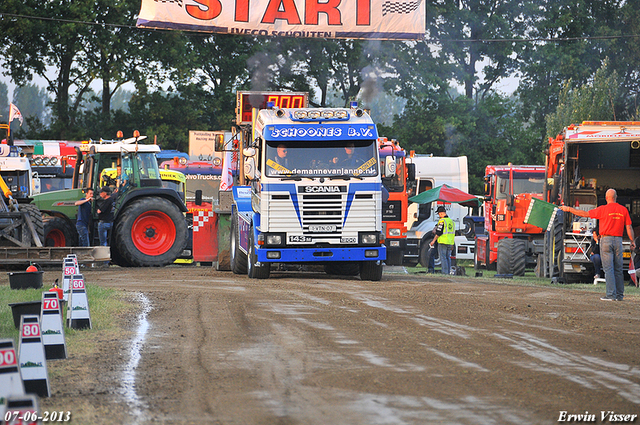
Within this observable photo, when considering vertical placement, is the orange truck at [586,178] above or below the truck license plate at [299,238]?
above

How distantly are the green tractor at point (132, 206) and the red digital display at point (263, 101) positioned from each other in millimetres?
2813

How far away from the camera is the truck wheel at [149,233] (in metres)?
20.3

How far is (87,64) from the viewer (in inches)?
1768

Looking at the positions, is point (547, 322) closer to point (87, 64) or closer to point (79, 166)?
point (79, 166)

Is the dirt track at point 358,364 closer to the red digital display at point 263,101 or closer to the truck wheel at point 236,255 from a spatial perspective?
the truck wheel at point 236,255

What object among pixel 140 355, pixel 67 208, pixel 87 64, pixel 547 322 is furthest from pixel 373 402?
pixel 87 64

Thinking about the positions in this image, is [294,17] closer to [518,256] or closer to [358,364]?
[518,256]

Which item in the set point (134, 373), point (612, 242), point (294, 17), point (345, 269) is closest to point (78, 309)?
point (134, 373)

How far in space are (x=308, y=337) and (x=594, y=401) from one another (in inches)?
144

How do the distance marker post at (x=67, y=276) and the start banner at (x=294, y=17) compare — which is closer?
the distance marker post at (x=67, y=276)

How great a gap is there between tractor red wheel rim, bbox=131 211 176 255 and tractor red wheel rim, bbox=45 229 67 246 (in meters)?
1.73

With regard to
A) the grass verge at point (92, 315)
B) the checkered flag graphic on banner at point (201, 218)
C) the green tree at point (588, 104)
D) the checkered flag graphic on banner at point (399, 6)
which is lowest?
the grass verge at point (92, 315)

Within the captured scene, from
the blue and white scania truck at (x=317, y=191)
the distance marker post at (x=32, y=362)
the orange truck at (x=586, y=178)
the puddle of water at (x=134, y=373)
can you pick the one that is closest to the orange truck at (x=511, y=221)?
the orange truck at (x=586, y=178)

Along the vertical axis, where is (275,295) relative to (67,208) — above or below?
below
